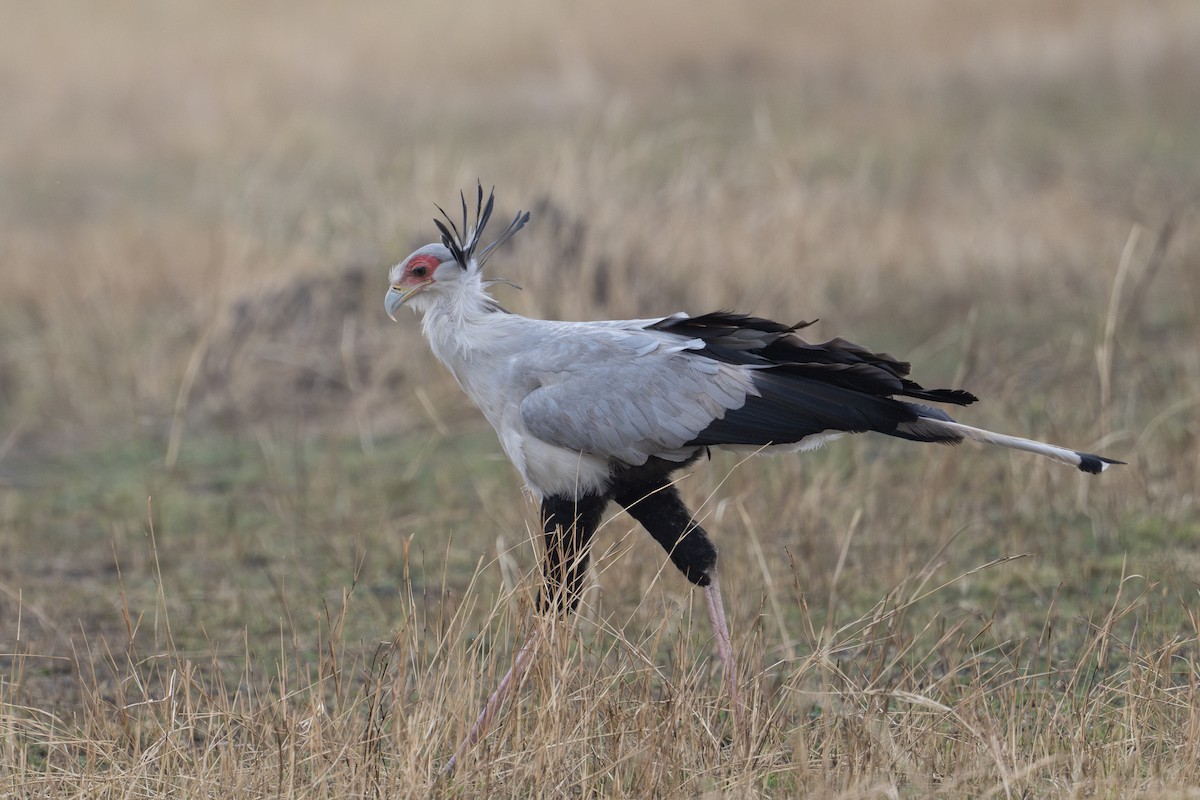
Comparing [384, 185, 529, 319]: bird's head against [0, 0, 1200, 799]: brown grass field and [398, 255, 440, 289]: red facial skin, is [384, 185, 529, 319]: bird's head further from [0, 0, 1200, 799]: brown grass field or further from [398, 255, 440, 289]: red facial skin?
[0, 0, 1200, 799]: brown grass field

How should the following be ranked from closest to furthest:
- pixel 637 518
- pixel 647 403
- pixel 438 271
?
pixel 647 403
pixel 637 518
pixel 438 271

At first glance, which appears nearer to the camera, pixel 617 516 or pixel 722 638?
pixel 722 638

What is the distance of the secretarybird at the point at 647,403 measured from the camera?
3.52 metres

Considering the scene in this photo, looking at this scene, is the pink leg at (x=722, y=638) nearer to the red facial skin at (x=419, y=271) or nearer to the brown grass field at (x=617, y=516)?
the brown grass field at (x=617, y=516)

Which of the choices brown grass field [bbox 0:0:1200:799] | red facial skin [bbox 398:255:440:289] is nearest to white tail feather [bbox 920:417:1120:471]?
brown grass field [bbox 0:0:1200:799]

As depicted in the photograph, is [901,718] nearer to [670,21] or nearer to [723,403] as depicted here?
[723,403]

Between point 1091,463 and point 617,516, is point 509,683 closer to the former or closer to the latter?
point 1091,463

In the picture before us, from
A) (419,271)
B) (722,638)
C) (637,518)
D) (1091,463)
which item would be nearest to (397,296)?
(419,271)

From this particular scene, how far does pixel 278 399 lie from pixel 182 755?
15.3 ft

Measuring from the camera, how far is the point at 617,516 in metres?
4.98

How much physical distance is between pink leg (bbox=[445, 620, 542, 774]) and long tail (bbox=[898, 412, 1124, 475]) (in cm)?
97

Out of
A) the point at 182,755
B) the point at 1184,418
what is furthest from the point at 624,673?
the point at 1184,418

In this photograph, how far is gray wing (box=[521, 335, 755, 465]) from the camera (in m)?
3.60

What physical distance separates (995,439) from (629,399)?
83 cm
